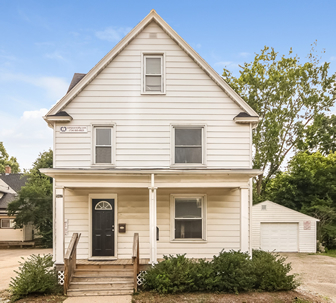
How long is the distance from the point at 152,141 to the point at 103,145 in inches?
70.4

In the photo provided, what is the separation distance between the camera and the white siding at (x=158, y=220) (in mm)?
10180

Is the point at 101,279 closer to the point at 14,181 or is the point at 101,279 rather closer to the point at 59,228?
the point at 59,228

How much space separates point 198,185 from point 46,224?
17.0 metres

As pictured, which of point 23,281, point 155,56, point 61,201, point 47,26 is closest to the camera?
point 23,281

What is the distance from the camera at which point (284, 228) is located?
60.0ft

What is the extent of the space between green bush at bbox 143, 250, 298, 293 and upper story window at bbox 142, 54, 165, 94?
5998 millimetres

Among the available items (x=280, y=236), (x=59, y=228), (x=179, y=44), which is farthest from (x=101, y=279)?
(x=280, y=236)

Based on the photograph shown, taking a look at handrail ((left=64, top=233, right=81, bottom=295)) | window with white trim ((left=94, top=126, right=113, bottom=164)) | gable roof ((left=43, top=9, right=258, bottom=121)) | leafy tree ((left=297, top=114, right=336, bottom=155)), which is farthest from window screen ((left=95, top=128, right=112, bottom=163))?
leafy tree ((left=297, top=114, right=336, bottom=155))

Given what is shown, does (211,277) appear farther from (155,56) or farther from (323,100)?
(323,100)

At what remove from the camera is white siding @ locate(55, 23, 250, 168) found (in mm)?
10391

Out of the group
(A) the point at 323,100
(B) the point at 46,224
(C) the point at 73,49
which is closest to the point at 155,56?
(C) the point at 73,49

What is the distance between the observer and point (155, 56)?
1084 centimetres

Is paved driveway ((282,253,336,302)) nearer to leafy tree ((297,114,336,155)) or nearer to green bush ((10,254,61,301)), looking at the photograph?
green bush ((10,254,61,301))

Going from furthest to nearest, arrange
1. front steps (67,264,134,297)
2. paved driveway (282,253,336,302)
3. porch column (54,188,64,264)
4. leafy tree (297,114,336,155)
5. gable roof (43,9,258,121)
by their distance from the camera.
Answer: leafy tree (297,114,336,155) < gable roof (43,9,258,121) < paved driveway (282,253,336,302) < porch column (54,188,64,264) < front steps (67,264,134,297)
